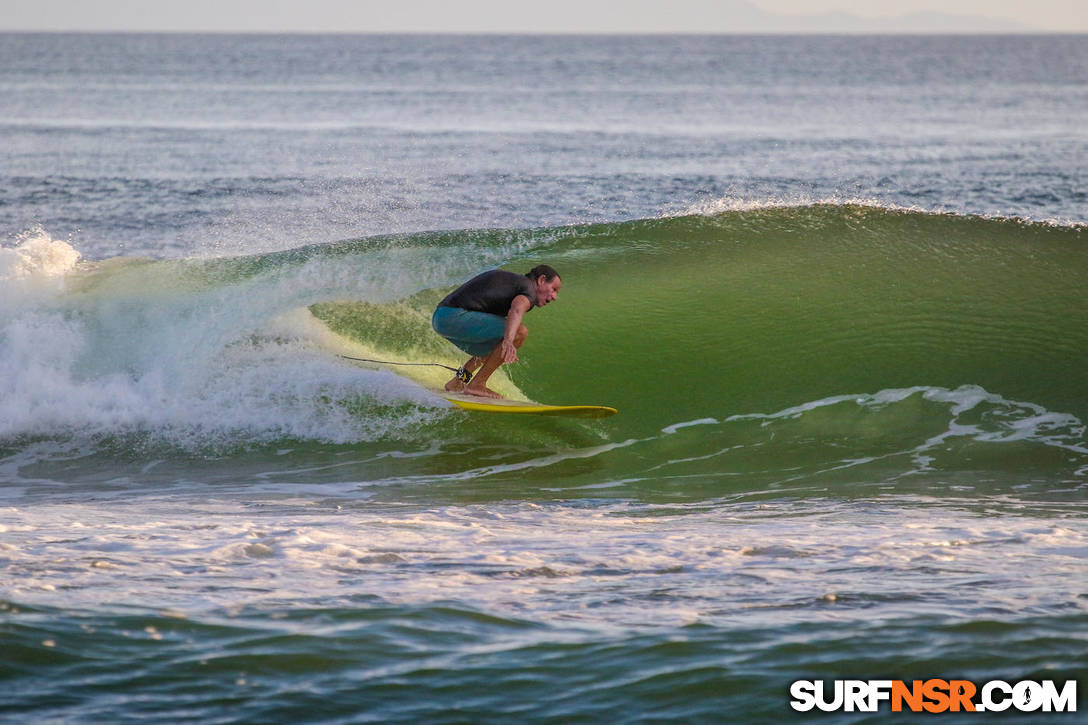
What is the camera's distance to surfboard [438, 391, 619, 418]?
328 inches

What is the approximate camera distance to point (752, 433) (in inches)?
346

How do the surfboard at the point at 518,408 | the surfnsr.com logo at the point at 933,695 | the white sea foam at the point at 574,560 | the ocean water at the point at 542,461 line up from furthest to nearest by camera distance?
the surfboard at the point at 518,408
the white sea foam at the point at 574,560
the ocean water at the point at 542,461
the surfnsr.com logo at the point at 933,695

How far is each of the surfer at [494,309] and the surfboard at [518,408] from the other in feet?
0.92

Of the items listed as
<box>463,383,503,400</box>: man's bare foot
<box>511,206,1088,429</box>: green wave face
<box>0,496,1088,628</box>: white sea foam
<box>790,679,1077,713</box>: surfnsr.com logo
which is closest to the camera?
<box>790,679,1077,713</box>: surfnsr.com logo

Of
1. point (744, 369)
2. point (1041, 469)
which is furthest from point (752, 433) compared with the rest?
point (1041, 469)

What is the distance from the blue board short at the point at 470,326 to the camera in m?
8.10

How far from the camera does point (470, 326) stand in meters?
8.13

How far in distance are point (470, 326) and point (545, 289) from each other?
0.61 meters

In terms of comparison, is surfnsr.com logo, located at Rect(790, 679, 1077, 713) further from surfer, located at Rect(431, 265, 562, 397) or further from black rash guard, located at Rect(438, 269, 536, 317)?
black rash guard, located at Rect(438, 269, 536, 317)

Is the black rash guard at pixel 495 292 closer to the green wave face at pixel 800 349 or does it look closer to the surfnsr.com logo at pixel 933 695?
the green wave face at pixel 800 349

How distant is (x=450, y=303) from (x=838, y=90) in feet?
163

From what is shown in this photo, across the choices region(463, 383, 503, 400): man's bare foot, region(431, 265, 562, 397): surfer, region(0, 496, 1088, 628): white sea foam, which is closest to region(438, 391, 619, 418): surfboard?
region(463, 383, 503, 400): man's bare foot

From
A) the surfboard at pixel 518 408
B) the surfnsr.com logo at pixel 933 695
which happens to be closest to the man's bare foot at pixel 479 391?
the surfboard at pixel 518 408

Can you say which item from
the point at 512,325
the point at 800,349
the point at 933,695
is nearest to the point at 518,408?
the point at 512,325
